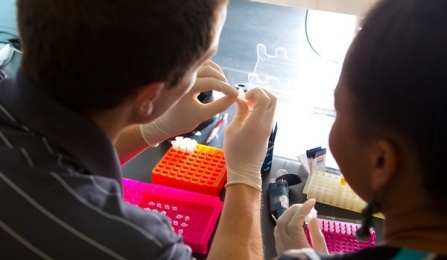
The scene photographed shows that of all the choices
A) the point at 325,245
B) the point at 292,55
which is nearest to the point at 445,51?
the point at 325,245

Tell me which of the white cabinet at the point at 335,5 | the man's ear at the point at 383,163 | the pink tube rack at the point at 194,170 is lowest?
the pink tube rack at the point at 194,170

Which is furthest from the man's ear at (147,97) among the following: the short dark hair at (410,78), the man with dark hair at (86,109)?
the short dark hair at (410,78)

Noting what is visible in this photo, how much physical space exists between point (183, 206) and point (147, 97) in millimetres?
370

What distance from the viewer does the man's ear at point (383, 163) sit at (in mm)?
552

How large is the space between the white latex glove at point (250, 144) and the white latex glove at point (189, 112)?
0.20ft

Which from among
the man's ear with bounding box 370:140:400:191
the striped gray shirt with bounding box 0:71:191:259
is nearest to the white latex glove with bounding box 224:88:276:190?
the striped gray shirt with bounding box 0:71:191:259

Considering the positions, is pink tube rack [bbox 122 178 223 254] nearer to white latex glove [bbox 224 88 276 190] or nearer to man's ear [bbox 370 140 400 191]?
white latex glove [bbox 224 88 276 190]

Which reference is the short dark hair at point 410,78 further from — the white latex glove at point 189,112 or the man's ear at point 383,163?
the white latex glove at point 189,112

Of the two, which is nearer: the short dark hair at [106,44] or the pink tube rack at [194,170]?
the short dark hair at [106,44]

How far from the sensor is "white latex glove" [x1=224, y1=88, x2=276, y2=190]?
1.01 metres

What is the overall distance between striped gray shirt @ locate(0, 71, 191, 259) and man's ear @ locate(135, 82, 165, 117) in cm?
6

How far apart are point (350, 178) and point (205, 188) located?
45 cm

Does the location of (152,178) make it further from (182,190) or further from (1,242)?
(1,242)

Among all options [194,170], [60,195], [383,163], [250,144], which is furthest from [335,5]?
[60,195]
